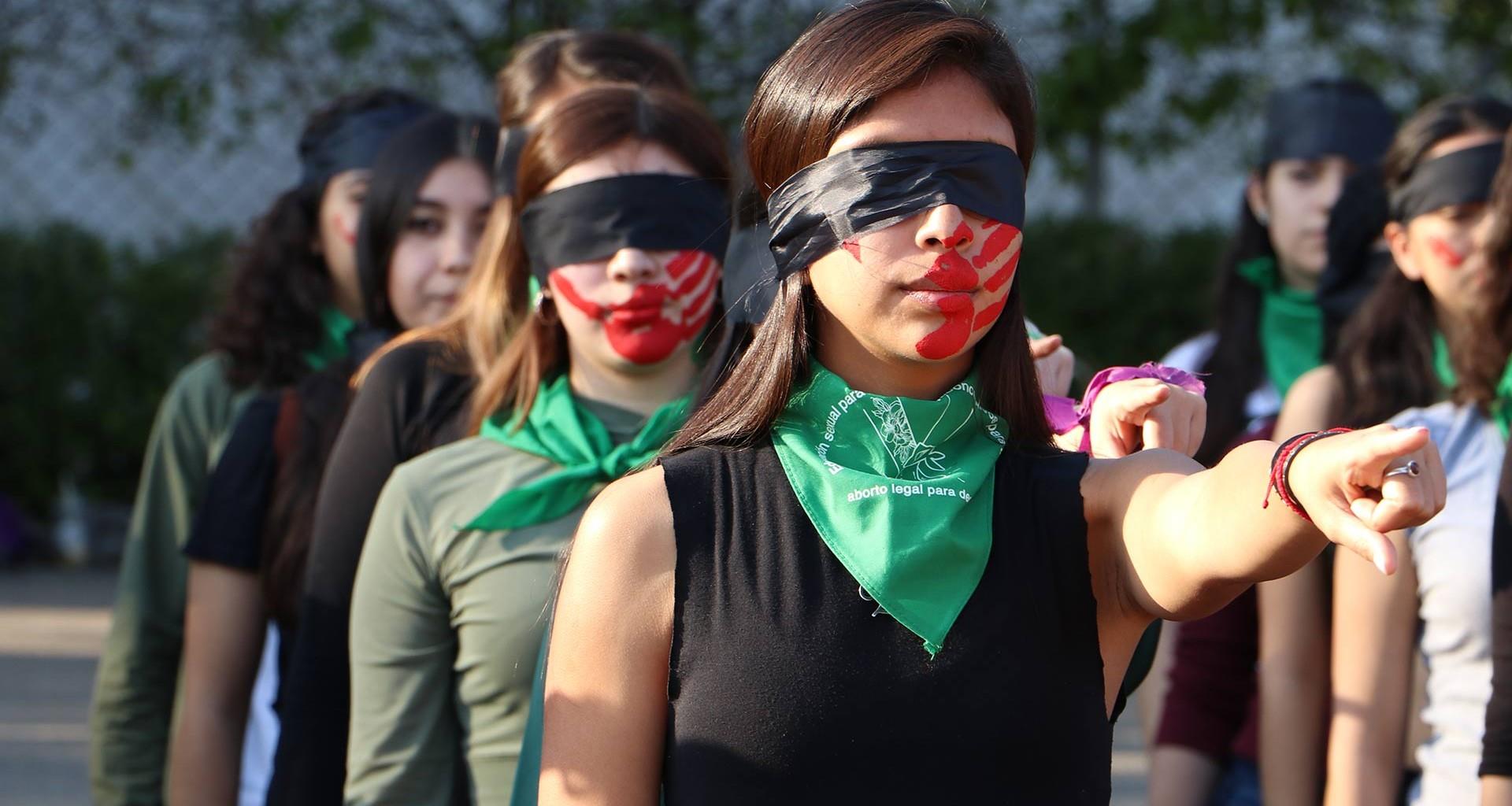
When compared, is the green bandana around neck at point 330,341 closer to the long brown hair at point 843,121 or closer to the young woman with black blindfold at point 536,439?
the young woman with black blindfold at point 536,439

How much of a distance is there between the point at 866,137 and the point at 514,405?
129cm

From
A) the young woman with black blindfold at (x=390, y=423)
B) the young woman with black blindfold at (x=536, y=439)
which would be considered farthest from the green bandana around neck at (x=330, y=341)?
the young woman with black blindfold at (x=536, y=439)

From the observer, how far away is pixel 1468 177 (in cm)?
349

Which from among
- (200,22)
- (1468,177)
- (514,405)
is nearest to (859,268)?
(514,405)

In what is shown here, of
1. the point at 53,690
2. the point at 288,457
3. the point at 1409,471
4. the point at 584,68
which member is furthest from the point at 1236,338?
the point at 53,690

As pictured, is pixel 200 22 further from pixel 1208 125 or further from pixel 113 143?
pixel 1208 125

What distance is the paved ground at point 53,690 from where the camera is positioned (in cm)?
642

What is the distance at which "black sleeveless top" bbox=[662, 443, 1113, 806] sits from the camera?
2006mm

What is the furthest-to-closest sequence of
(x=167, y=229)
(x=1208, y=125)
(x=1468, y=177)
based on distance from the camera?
(x=167, y=229) → (x=1208, y=125) → (x=1468, y=177)

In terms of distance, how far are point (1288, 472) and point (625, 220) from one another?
1.56 m

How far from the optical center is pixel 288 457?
3721 millimetres

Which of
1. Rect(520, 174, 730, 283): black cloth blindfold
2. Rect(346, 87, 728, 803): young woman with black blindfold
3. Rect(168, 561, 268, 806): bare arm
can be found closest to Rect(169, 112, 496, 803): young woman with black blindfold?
Rect(168, 561, 268, 806): bare arm

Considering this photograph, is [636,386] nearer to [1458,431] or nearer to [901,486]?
[901,486]

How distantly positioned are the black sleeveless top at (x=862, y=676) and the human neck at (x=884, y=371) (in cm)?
18
